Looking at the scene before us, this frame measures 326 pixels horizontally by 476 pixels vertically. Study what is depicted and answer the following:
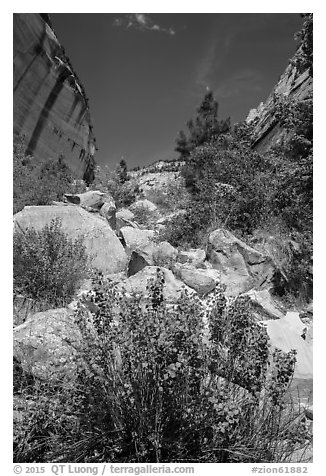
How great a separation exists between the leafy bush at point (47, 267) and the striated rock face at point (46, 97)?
749 cm

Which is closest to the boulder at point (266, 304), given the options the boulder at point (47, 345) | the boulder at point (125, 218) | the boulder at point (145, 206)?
the boulder at point (47, 345)

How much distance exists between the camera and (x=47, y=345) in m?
2.99

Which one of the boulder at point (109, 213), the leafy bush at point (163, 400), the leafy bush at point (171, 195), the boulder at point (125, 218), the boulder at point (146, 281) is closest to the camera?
the leafy bush at point (163, 400)

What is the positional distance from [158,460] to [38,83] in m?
12.5

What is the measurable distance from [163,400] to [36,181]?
805 cm

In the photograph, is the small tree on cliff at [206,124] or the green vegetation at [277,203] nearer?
the green vegetation at [277,203]

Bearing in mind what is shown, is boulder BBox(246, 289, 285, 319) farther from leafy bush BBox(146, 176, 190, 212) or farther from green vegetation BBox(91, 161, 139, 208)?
green vegetation BBox(91, 161, 139, 208)

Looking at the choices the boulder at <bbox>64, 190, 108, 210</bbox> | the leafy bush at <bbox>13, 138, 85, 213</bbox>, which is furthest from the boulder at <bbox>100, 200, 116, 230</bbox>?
the leafy bush at <bbox>13, 138, 85, 213</bbox>

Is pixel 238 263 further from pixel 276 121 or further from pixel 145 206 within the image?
pixel 276 121

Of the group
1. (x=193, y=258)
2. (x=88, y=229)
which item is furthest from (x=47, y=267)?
(x=193, y=258)

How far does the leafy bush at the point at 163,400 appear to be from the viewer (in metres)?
2.03

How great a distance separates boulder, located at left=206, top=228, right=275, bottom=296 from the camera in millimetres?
5876

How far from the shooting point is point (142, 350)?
2035 millimetres

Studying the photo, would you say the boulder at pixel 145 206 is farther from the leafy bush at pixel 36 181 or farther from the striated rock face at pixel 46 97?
the striated rock face at pixel 46 97
